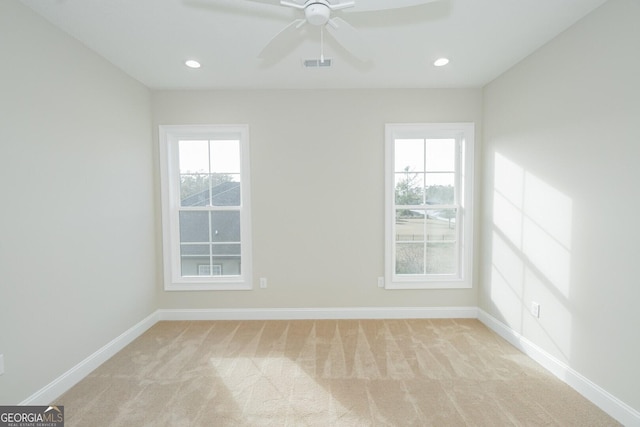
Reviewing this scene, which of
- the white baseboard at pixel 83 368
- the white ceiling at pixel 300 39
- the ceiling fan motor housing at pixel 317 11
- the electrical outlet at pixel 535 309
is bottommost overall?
the white baseboard at pixel 83 368

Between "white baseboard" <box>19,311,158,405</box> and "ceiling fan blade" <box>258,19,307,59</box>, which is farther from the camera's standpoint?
"white baseboard" <box>19,311,158,405</box>

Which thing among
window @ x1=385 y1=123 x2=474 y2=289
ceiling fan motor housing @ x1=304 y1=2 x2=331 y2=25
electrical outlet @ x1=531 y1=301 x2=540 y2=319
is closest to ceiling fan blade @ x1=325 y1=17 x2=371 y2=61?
ceiling fan motor housing @ x1=304 y1=2 x2=331 y2=25

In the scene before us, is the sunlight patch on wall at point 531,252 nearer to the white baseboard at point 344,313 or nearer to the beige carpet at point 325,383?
the beige carpet at point 325,383

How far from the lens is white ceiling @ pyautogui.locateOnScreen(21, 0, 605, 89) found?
6.20 feet

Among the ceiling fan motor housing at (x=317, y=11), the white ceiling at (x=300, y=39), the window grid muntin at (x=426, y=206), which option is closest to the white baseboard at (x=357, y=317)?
the window grid muntin at (x=426, y=206)

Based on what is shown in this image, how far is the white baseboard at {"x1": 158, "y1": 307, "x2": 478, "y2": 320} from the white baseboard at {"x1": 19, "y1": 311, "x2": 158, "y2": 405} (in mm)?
723

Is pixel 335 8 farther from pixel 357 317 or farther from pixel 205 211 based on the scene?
pixel 357 317

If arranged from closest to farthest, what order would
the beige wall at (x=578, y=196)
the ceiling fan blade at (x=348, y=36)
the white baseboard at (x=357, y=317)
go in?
1. the ceiling fan blade at (x=348, y=36)
2. the beige wall at (x=578, y=196)
3. the white baseboard at (x=357, y=317)

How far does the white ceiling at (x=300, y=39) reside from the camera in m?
1.89

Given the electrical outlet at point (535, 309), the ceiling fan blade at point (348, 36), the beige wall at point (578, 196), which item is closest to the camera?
the ceiling fan blade at point (348, 36)

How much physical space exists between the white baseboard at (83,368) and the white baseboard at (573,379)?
381 centimetres

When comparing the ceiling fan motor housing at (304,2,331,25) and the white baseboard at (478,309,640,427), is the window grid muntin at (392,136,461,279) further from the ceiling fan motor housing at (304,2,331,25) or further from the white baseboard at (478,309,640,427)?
the ceiling fan motor housing at (304,2,331,25)

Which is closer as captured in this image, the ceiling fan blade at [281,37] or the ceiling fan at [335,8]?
the ceiling fan at [335,8]

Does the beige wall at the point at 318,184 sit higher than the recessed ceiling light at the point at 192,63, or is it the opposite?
the recessed ceiling light at the point at 192,63
